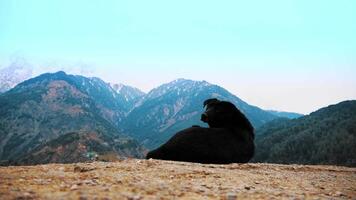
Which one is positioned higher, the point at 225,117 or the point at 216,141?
the point at 225,117

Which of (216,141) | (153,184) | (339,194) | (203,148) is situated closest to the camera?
(153,184)

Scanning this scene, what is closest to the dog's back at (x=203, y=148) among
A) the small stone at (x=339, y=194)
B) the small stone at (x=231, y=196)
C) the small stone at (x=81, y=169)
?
the small stone at (x=81, y=169)

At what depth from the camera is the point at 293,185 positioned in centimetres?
1105

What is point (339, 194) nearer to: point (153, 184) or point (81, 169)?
point (153, 184)

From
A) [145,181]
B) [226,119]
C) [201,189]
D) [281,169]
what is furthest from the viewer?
[226,119]

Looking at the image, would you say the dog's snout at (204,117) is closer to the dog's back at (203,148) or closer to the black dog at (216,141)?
the black dog at (216,141)

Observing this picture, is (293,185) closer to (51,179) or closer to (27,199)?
(51,179)

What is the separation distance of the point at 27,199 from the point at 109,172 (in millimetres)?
4137

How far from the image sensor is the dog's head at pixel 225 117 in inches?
816

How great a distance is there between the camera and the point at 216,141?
1855cm

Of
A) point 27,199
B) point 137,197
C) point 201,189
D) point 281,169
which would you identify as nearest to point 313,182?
point 281,169

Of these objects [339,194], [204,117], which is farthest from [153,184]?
[204,117]

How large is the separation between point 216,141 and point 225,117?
2589mm

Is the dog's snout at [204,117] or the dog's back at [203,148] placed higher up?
the dog's snout at [204,117]
